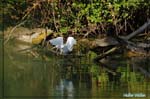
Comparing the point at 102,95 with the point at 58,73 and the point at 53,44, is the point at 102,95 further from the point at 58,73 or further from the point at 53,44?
the point at 53,44

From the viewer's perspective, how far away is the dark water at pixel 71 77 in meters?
6.81

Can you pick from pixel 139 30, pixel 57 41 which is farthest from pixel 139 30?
pixel 57 41

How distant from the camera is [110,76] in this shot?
26.5ft

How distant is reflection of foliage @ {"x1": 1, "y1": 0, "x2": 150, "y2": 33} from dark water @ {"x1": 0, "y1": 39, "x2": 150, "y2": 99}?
4.23ft

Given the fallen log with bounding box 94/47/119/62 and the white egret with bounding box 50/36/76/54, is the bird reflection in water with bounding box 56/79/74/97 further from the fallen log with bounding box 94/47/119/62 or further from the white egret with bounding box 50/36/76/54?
the white egret with bounding box 50/36/76/54

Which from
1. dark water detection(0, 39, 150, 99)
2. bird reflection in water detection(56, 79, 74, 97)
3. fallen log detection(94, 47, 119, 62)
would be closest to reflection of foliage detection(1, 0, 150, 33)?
fallen log detection(94, 47, 119, 62)

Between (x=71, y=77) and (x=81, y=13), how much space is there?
3357 millimetres

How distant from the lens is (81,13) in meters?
11.0

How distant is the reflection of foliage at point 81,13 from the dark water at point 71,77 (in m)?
1.29

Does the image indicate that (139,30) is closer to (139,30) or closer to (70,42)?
(139,30)

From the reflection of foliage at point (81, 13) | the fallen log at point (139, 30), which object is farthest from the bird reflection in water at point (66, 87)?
the reflection of foliage at point (81, 13)

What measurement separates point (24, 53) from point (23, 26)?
165 cm

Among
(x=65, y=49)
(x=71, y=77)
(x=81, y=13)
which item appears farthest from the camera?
(x=81, y=13)

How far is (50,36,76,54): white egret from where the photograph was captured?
10.1 m
